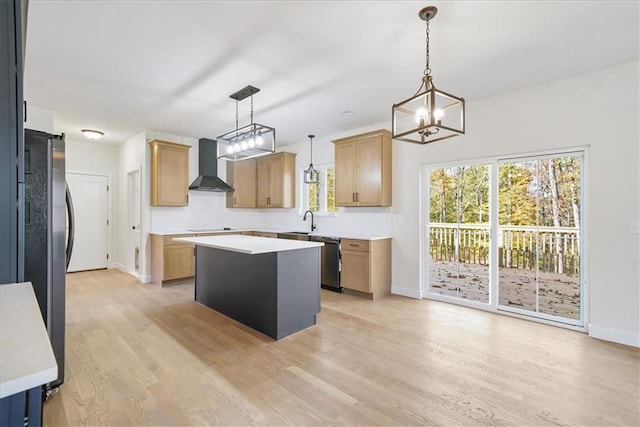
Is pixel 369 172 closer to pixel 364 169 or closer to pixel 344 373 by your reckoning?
pixel 364 169

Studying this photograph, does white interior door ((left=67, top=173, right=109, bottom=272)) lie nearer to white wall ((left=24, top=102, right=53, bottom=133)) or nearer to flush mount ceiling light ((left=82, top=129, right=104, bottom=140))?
flush mount ceiling light ((left=82, top=129, right=104, bottom=140))

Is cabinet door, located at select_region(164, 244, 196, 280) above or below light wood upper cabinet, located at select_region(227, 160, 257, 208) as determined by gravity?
below

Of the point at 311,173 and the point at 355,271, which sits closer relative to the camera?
the point at 355,271

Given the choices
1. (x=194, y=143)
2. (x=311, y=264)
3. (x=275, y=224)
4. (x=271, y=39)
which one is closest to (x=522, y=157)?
(x=311, y=264)

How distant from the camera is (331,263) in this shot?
15.9 feet

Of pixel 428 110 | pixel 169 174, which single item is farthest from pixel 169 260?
pixel 428 110

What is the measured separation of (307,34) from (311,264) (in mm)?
2144

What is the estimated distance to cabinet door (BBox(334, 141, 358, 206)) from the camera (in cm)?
491

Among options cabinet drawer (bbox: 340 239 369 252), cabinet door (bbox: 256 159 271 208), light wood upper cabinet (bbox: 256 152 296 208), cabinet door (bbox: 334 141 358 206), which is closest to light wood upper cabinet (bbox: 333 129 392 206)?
cabinet door (bbox: 334 141 358 206)

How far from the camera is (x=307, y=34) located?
2504 millimetres

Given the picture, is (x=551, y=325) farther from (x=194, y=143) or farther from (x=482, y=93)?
(x=194, y=143)

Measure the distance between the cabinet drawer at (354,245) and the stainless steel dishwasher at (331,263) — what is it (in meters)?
0.09

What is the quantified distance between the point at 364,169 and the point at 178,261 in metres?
3.35

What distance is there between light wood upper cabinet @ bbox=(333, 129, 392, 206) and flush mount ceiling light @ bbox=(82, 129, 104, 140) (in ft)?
13.5
